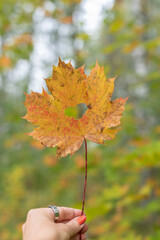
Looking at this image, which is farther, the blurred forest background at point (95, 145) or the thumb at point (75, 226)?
the blurred forest background at point (95, 145)

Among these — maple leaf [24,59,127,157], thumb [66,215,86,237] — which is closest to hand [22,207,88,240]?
thumb [66,215,86,237]

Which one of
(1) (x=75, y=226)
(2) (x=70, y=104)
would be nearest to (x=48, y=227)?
(1) (x=75, y=226)

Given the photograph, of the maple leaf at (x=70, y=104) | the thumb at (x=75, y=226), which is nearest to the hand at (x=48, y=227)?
the thumb at (x=75, y=226)

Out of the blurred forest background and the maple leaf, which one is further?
the blurred forest background

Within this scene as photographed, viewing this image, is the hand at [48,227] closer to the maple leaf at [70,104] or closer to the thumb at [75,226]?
the thumb at [75,226]

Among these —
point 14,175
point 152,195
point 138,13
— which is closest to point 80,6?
point 138,13

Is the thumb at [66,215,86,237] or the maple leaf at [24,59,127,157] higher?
the maple leaf at [24,59,127,157]

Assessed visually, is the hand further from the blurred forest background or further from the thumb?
the blurred forest background
